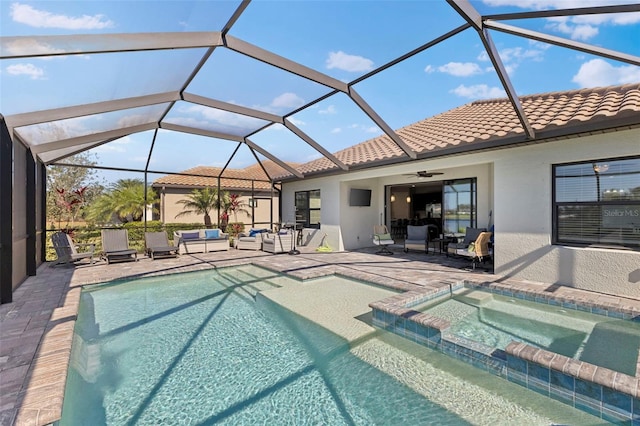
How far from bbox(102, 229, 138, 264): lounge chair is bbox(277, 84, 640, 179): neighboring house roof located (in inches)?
333

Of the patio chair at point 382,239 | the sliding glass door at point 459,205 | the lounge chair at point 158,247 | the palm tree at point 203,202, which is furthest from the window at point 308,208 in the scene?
the palm tree at point 203,202

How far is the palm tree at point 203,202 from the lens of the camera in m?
18.6

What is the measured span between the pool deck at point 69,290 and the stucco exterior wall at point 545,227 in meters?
0.38

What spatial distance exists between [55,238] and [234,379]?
30.5 ft

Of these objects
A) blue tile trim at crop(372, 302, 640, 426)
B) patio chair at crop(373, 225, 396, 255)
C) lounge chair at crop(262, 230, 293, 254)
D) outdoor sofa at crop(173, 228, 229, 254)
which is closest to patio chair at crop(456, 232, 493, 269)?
patio chair at crop(373, 225, 396, 255)

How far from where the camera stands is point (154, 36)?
4.48m

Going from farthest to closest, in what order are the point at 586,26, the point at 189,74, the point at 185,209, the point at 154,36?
the point at 185,209, the point at 189,74, the point at 154,36, the point at 586,26

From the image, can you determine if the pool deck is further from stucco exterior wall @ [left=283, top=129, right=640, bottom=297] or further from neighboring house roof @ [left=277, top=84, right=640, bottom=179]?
neighboring house roof @ [left=277, top=84, right=640, bottom=179]

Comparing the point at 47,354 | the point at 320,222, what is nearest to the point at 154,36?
the point at 47,354

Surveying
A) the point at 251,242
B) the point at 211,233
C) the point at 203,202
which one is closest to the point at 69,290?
the point at 211,233

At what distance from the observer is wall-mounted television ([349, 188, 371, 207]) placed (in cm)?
1293

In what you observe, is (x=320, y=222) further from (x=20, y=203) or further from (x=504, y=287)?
(x=20, y=203)

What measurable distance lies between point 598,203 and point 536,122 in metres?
2.12

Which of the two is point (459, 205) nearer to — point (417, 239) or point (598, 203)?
point (417, 239)
